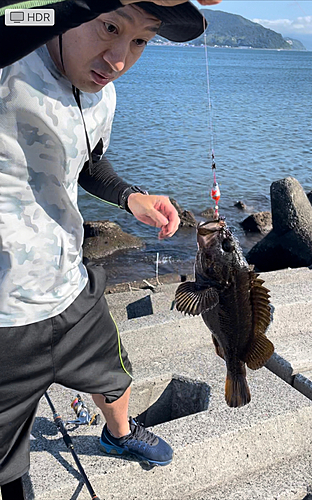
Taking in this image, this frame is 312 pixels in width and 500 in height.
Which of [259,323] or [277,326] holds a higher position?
[259,323]

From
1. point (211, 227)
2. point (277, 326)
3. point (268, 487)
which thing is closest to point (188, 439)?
point (268, 487)

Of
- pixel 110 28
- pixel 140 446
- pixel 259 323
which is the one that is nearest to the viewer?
pixel 110 28

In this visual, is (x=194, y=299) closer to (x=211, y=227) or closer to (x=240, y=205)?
(x=211, y=227)

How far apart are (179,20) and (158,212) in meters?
0.99

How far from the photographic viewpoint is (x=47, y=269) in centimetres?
265

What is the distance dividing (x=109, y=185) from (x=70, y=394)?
6.49 ft

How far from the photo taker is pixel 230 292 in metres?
2.98

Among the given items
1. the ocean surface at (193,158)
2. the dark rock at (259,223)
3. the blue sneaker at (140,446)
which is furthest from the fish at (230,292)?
the dark rock at (259,223)

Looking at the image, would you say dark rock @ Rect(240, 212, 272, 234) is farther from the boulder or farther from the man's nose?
the man's nose

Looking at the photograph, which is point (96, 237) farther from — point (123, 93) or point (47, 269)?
point (123, 93)

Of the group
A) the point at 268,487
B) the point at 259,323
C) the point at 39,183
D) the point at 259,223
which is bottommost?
the point at 259,223

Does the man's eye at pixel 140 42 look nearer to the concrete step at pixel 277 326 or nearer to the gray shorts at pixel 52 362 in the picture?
the gray shorts at pixel 52 362

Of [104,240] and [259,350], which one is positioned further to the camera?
[104,240]

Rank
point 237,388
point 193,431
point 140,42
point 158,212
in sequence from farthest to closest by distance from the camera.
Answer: point 193,431 → point 237,388 → point 158,212 → point 140,42
